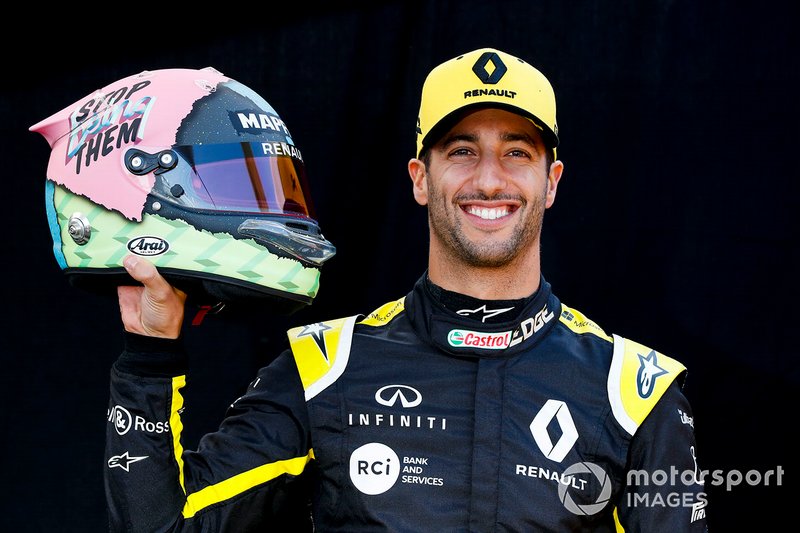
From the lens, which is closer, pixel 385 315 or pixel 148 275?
pixel 148 275

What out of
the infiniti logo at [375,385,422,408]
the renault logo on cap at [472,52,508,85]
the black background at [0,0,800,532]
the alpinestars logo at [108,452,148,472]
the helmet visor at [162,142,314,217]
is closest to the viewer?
the alpinestars logo at [108,452,148,472]

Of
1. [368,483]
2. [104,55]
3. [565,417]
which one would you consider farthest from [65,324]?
[565,417]

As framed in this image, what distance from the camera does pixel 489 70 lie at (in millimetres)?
2248

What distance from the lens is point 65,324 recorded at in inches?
115

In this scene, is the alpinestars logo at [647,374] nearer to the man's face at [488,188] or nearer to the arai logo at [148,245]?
the man's face at [488,188]

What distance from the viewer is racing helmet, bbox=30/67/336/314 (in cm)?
199

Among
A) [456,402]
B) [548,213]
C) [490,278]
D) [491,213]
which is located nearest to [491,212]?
[491,213]

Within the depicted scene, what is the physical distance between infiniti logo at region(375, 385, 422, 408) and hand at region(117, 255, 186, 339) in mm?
414

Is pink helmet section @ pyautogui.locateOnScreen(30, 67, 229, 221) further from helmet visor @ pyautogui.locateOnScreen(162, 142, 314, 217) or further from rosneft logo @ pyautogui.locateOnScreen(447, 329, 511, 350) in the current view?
rosneft logo @ pyautogui.locateOnScreen(447, 329, 511, 350)

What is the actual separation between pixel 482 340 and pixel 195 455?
57 centimetres

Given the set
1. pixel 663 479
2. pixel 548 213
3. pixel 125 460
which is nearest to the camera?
pixel 125 460

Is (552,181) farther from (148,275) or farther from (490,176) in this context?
(148,275)

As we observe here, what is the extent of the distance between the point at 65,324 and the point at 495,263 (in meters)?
1.30

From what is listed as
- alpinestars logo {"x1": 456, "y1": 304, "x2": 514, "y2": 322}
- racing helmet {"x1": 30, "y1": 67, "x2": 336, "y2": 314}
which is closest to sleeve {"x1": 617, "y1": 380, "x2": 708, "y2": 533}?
alpinestars logo {"x1": 456, "y1": 304, "x2": 514, "y2": 322}
